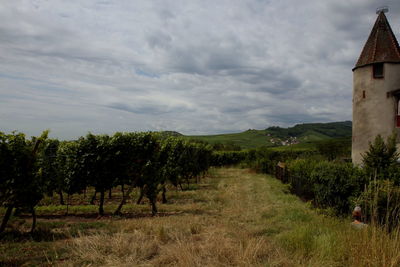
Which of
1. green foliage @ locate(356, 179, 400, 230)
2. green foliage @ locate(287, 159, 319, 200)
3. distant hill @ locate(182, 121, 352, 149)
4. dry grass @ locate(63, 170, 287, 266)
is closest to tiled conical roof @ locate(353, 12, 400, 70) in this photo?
green foliage @ locate(287, 159, 319, 200)

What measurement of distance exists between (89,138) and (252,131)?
103 meters

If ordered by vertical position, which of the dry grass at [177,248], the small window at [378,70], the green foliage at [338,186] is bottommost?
the dry grass at [177,248]

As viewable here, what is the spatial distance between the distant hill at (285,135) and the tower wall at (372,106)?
67.0 metres

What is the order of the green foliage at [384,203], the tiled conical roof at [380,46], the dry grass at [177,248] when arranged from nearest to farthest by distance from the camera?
1. the green foliage at [384,203]
2. the dry grass at [177,248]
3. the tiled conical roof at [380,46]

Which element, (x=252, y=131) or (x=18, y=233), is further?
(x=252, y=131)

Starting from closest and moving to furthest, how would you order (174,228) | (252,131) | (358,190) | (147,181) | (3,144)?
(3,144)
(174,228)
(358,190)
(147,181)
(252,131)

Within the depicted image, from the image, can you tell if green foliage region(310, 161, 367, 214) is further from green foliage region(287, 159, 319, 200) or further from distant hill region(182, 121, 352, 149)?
distant hill region(182, 121, 352, 149)

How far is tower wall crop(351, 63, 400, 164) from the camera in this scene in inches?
779

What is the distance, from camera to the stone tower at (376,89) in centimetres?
1983

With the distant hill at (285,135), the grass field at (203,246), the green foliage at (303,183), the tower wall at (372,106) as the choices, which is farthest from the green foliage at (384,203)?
the distant hill at (285,135)

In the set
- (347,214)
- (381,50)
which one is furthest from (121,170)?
(381,50)

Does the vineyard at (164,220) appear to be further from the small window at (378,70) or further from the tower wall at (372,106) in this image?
the small window at (378,70)

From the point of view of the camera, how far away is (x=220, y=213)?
10156 millimetres

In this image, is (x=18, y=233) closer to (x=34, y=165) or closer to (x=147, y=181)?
(x=34, y=165)
